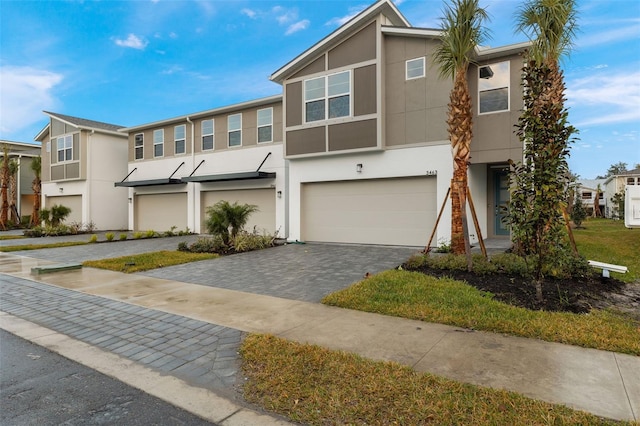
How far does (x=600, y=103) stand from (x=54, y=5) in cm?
2105

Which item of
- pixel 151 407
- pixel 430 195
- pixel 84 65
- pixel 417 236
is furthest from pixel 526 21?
pixel 84 65

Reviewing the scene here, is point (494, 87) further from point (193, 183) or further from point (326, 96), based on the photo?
point (193, 183)

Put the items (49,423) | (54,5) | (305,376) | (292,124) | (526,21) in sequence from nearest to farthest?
(49,423) < (305,376) < (526,21) < (54,5) < (292,124)

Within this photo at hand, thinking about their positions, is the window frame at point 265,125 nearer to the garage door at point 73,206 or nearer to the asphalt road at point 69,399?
the asphalt road at point 69,399

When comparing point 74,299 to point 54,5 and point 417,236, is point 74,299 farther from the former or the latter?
point 54,5

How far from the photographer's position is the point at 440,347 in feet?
13.1

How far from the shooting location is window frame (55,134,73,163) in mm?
23594

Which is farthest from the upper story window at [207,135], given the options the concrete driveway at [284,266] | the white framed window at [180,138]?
the concrete driveway at [284,266]

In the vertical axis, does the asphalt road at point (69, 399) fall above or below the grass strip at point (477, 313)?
below

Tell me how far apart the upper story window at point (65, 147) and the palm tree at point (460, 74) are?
80.2ft

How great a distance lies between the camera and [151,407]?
2955 millimetres

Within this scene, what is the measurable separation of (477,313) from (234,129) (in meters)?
15.3

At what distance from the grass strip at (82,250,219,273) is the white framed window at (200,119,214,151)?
8.50m

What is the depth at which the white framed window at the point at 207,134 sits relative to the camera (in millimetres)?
18594
